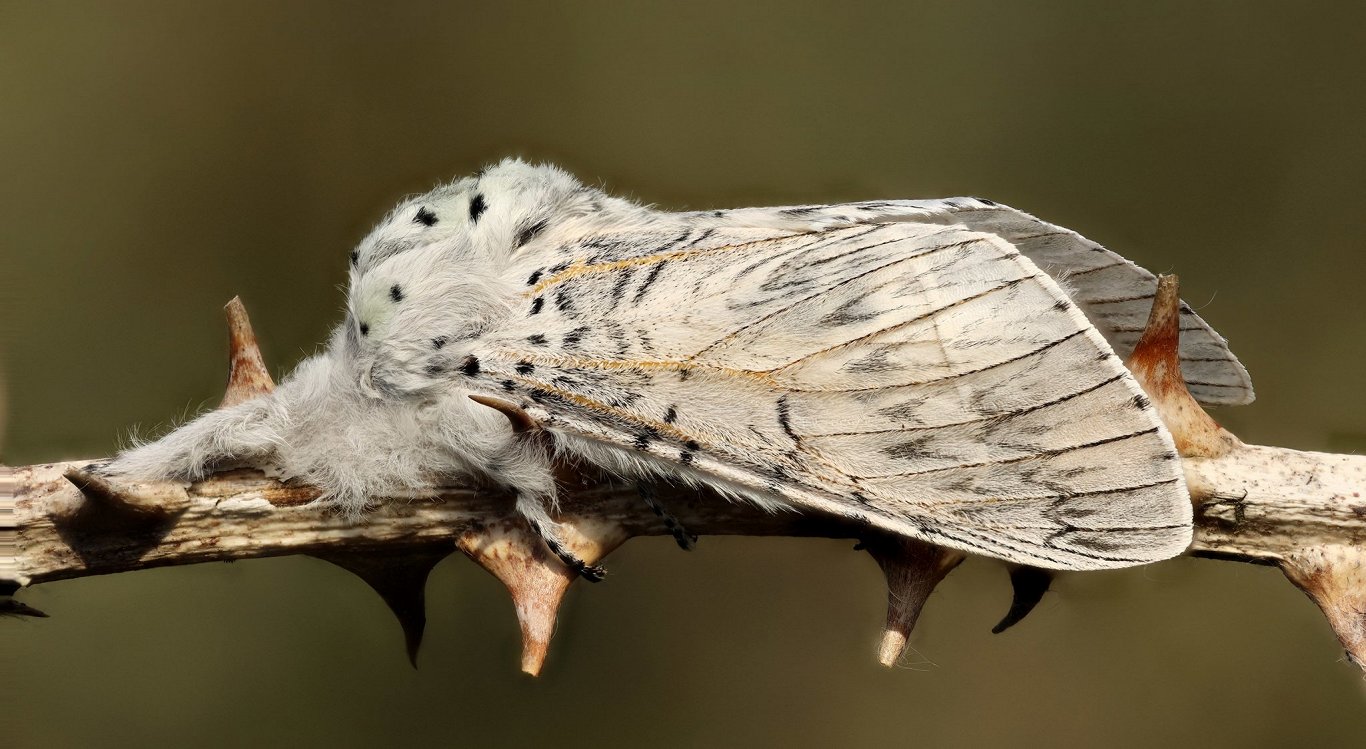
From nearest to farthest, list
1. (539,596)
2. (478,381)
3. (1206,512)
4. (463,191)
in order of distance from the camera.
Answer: (1206,512) < (539,596) < (478,381) < (463,191)

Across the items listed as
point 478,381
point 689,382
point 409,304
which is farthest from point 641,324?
point 409,304

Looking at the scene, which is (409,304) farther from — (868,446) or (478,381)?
(868,446)

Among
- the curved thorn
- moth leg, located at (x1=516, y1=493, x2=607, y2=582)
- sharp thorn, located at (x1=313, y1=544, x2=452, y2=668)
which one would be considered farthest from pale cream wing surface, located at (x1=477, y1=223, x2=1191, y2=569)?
the curved thorn

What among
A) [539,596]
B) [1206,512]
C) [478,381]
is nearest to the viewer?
[1206,512]

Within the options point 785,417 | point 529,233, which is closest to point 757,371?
point 785,417

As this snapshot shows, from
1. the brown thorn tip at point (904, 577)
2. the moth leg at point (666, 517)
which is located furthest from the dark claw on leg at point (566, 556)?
the brown thorn tip at point (904, 577)

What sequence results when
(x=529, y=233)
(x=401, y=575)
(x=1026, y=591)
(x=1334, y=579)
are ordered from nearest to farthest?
(x=1334, y=579)
(x=1026, y=591)
(x=401, y=575)
(x=529, y=233)

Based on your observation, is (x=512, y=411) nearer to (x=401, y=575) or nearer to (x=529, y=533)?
(x=529, y=533)

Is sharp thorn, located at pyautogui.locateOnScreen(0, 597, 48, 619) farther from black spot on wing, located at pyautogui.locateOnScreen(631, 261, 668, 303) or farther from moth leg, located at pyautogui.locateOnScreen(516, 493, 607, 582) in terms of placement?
black spot on wing, located at pyautogui.locateOnScreen(631, 261, 668, 303)
